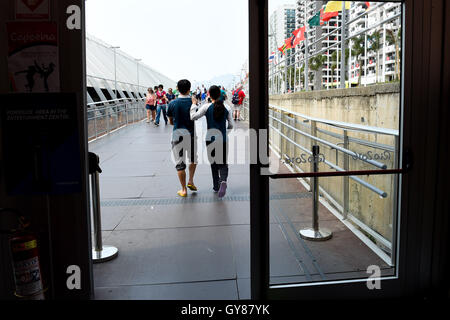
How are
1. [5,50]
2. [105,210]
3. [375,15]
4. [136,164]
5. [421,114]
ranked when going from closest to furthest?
[5,50] < [421,114] < [375,15] < [105,210] < [136,164]

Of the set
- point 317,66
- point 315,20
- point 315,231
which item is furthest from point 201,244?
point 317,66

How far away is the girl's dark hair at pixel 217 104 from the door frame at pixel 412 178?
3.08m

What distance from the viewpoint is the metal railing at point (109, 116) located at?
37.5 ft

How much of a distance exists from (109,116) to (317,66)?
866 centimetres

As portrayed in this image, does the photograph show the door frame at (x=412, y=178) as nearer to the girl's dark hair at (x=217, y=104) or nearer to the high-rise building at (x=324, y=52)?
the high-rise building at (x=324, y=52)

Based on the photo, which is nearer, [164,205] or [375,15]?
[375,15]

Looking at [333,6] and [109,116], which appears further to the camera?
[109,116]

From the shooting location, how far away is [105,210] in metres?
5.49

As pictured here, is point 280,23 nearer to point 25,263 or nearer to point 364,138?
point 364,138

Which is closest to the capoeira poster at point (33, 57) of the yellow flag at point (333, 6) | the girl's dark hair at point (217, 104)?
the yellow flag at point (333, 6)

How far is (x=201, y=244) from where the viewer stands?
4160 millimetres
